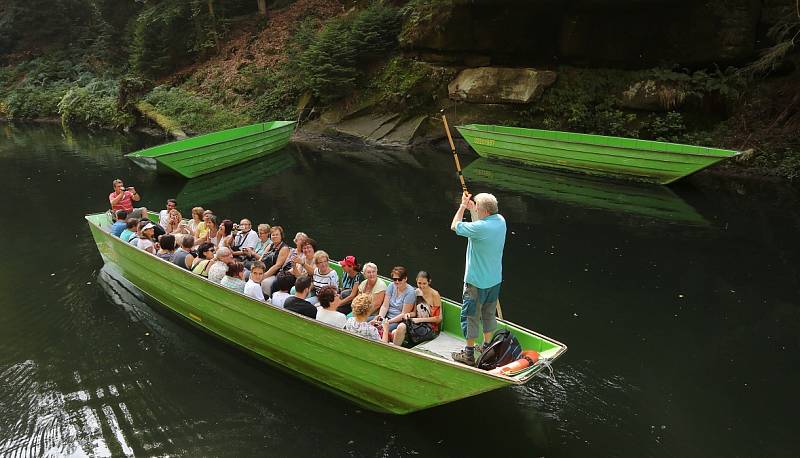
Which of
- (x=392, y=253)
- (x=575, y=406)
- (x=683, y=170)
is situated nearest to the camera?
(x=575, y=406)

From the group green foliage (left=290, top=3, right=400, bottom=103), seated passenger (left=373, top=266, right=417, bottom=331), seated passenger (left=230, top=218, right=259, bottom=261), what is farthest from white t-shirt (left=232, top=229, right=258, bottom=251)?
green foliage (left=290, top=3, right=400, bottom=103)

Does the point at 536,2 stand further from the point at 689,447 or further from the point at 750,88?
the point at 689,447

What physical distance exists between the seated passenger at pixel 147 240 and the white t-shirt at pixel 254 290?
2.55 m

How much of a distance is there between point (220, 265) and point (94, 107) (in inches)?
971

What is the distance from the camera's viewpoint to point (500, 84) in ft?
65.3

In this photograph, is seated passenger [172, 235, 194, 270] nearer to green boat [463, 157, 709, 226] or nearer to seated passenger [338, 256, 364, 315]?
seated passenger [338, 256, 364, 315]

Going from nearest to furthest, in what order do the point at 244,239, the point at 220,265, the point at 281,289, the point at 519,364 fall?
the point at 519,364, the point at 281,289, the point at 220,265, the point at 244,239

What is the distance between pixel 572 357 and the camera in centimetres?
696

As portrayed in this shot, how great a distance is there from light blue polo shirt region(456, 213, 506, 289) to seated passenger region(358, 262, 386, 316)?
1.42 metres

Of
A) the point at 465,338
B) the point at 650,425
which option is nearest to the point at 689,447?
the point at 650,425

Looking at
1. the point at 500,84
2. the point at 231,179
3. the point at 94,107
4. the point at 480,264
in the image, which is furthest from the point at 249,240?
the point at 94,107

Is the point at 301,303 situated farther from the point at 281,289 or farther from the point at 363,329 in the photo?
the point at 363,329

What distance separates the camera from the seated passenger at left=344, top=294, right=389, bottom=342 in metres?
5.95

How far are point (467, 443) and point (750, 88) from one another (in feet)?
51.5
